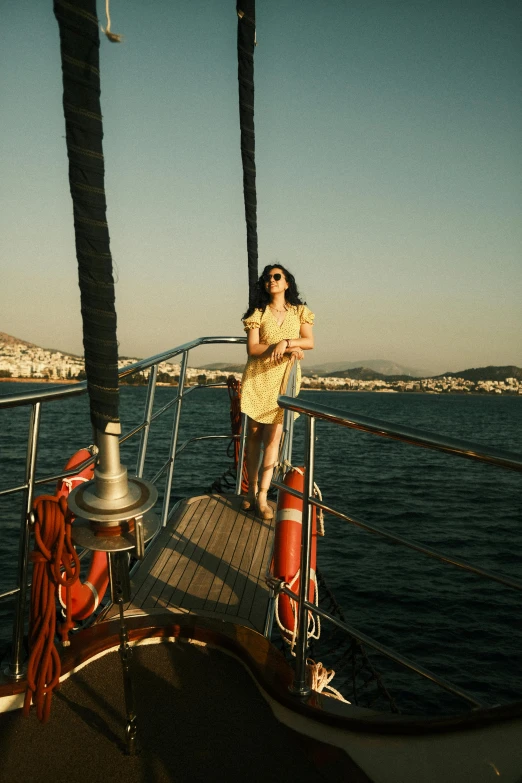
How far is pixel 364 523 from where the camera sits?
1.60 m

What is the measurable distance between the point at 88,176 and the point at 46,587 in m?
1.22

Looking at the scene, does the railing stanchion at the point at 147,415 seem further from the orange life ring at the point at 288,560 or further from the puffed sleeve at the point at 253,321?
the orange life ring at the point at 288,560

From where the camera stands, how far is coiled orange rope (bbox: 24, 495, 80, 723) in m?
1.58

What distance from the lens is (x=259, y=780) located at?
4.82 ft

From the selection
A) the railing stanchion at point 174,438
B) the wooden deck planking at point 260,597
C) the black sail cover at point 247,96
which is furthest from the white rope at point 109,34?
the railing stanchion at point 174,438

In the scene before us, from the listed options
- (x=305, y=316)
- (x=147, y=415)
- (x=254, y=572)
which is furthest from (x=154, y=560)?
(x=305, y=316)

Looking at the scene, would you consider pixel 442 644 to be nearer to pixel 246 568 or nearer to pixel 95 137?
pixel 246 568

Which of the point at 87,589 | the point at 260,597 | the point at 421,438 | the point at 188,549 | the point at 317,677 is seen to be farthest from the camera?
the point at 188,549

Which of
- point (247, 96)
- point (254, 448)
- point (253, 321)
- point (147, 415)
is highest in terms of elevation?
point (247, 96)

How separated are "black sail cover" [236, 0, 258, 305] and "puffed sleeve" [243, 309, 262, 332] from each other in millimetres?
1379

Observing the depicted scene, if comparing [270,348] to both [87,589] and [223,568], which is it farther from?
[87,589]

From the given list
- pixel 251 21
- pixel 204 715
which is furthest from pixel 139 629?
pixel 251 21

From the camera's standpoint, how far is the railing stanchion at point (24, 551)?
5.81ft

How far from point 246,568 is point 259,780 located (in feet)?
4.95
